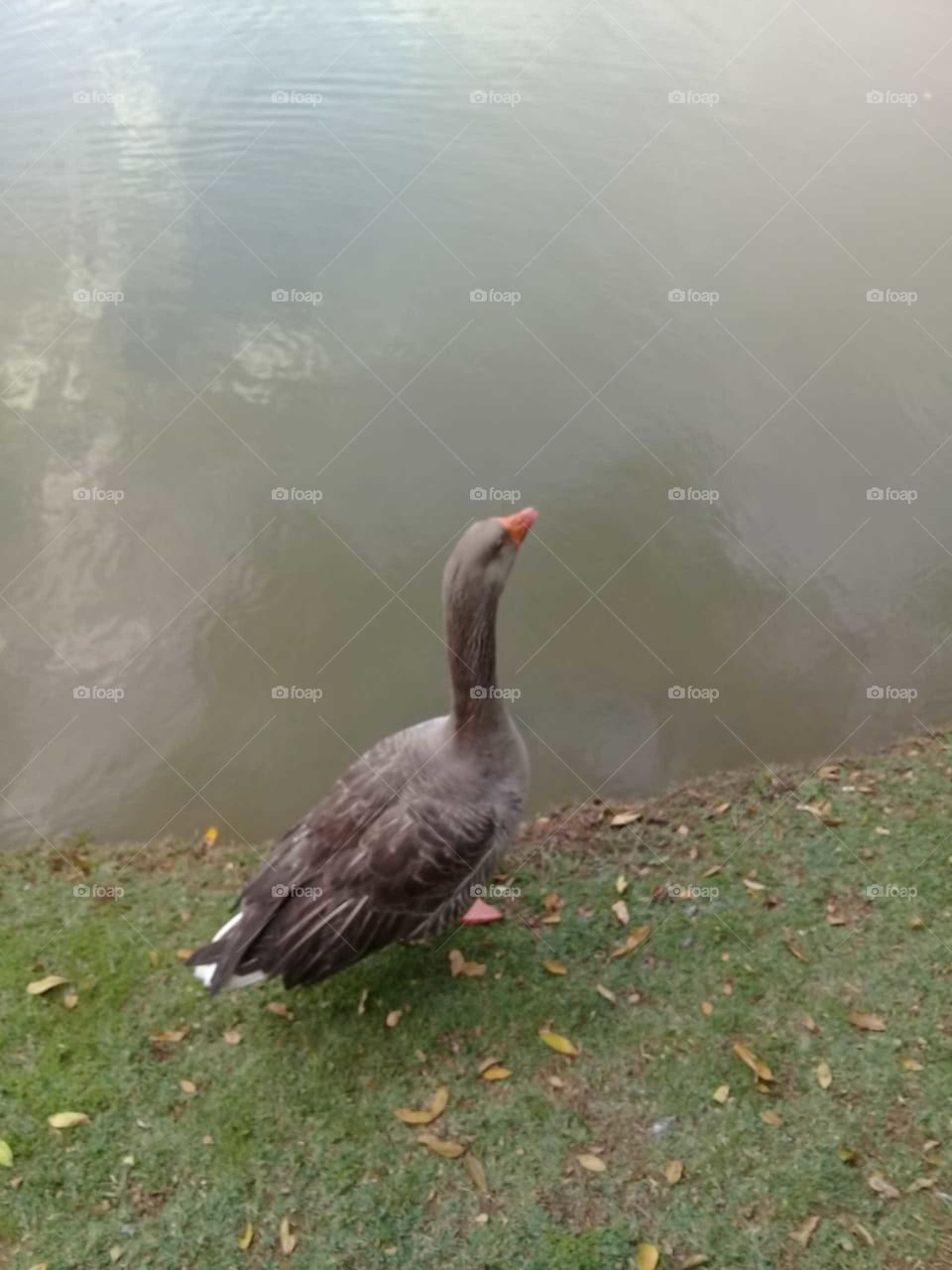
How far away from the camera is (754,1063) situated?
12.5 feet

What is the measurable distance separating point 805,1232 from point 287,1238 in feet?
6.34

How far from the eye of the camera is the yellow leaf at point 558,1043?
3924mm

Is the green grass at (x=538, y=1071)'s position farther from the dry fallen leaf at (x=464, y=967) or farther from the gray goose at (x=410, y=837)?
the gray goose at (x=410, y=837)

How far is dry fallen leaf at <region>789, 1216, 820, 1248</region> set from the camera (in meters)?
3.34

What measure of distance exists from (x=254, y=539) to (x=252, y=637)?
2.47 feet

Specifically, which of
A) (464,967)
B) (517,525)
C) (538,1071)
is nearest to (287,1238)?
(538,1071)

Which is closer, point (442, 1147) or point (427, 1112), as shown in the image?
point (442, 1147)

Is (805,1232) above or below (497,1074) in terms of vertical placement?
below

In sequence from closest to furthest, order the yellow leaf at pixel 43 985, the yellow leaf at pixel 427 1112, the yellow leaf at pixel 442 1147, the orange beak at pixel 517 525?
the orange beak at pixel 517 525, the yellow leaf at pixel 442 1147, the yellow leaf at pixel 427 1112, the yellow leaf at pixel 43 985

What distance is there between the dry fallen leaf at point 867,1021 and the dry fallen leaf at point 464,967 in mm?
1621

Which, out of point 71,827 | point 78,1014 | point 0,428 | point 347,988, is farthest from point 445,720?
point 0,428

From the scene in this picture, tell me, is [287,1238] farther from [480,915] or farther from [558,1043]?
[480,915]

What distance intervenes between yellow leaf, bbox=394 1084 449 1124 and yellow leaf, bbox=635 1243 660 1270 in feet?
2.98

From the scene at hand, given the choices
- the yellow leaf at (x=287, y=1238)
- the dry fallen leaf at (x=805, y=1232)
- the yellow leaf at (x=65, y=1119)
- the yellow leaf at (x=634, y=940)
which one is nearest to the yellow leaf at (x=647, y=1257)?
the dry fallen leaf at (x=805, y=1232)
